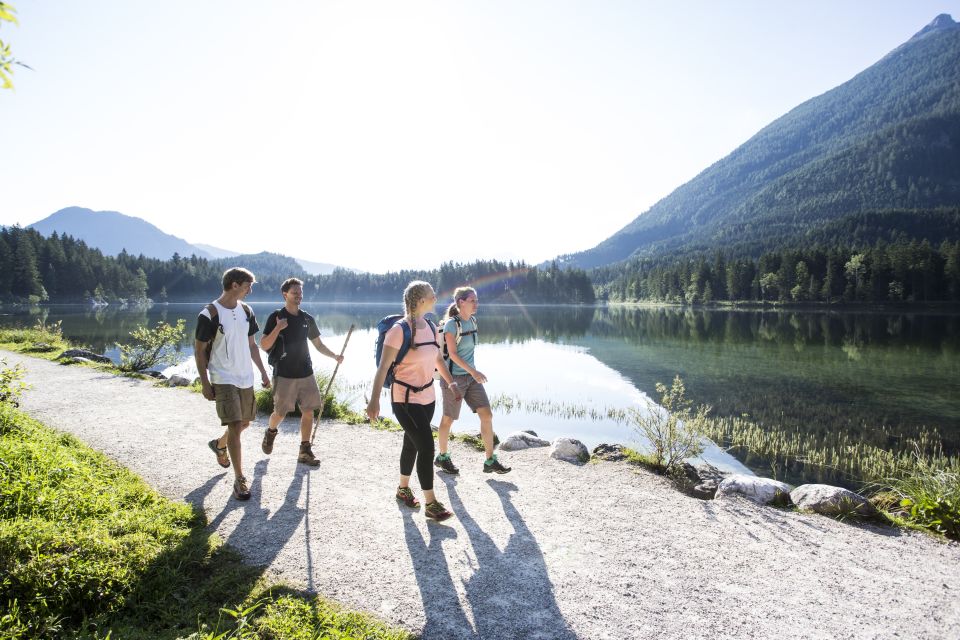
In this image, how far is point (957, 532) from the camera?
19.0ft

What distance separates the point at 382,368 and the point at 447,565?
6.81ft

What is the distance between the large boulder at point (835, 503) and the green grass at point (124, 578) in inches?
241

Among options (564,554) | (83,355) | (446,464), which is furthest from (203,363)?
(83,355)

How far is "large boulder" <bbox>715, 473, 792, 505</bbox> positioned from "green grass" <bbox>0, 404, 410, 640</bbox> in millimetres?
5576

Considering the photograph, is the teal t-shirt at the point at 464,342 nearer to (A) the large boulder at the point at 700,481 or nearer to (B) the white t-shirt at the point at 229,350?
(B) the white t-shirt at the point at 229,350

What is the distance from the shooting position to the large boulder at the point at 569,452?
8435mm

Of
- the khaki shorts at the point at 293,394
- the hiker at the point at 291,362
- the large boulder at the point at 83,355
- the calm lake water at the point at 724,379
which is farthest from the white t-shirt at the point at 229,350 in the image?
the large boulder at the point at 83,355

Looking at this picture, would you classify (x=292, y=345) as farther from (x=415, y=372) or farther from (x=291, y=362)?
(x=415, y=372)

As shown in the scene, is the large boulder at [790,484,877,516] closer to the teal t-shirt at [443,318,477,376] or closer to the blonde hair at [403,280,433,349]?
the teal t-shirt at [443,318,477,376]

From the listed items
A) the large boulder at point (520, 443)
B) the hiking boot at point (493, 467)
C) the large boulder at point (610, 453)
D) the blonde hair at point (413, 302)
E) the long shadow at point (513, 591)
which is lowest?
the large boulder at point (520, 443)

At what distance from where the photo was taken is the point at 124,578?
3.65 m

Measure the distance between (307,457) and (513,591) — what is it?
4490 mm

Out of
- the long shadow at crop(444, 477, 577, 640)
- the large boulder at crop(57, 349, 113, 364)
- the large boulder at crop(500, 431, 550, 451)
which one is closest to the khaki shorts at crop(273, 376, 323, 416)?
the long shadow at crop(444, 477, 577, 640)

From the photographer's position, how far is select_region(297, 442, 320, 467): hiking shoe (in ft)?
24.3
